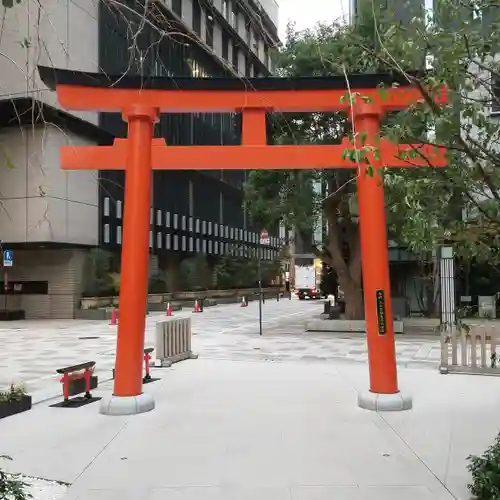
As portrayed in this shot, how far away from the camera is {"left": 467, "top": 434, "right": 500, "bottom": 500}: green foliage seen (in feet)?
14.5

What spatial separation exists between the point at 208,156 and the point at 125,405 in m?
3.80

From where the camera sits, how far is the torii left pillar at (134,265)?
27.1 feet

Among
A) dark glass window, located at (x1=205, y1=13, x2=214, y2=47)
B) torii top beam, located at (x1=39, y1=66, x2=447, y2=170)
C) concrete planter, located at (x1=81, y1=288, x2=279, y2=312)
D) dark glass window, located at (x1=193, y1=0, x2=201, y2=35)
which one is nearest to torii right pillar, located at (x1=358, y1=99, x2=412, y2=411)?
torii top beam, located at (x1=39, y1=66, x2=447, y2=170)

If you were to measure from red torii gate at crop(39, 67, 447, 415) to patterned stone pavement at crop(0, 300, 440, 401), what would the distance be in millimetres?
2612

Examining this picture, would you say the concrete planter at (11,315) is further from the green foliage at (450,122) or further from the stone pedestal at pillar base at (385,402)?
the green foliage at (450,122)

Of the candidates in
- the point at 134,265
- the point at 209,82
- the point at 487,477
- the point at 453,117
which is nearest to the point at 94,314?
the point at 134,265

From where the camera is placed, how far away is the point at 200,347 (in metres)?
18.1

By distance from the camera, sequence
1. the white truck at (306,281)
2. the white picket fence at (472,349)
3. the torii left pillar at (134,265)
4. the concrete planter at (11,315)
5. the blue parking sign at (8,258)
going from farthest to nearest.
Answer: the white truck at (306,281) → the concrete planter at (11,315) → the blue parking sign at (8,258) → the white picket fence at (472,349) → the torii left pillar at (134,265)

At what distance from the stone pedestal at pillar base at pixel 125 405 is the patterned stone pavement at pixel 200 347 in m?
1.95

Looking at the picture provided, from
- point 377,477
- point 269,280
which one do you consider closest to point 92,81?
point 377,477

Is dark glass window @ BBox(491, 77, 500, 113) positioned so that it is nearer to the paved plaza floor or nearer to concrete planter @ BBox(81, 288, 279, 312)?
the paved plaza floor

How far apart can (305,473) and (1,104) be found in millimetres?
26311

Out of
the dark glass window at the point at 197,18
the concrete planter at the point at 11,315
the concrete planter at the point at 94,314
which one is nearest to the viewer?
the concrete planter at the point at 11,315

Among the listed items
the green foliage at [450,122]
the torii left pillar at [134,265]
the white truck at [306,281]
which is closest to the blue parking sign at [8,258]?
the torii left pillar at [134,265]
